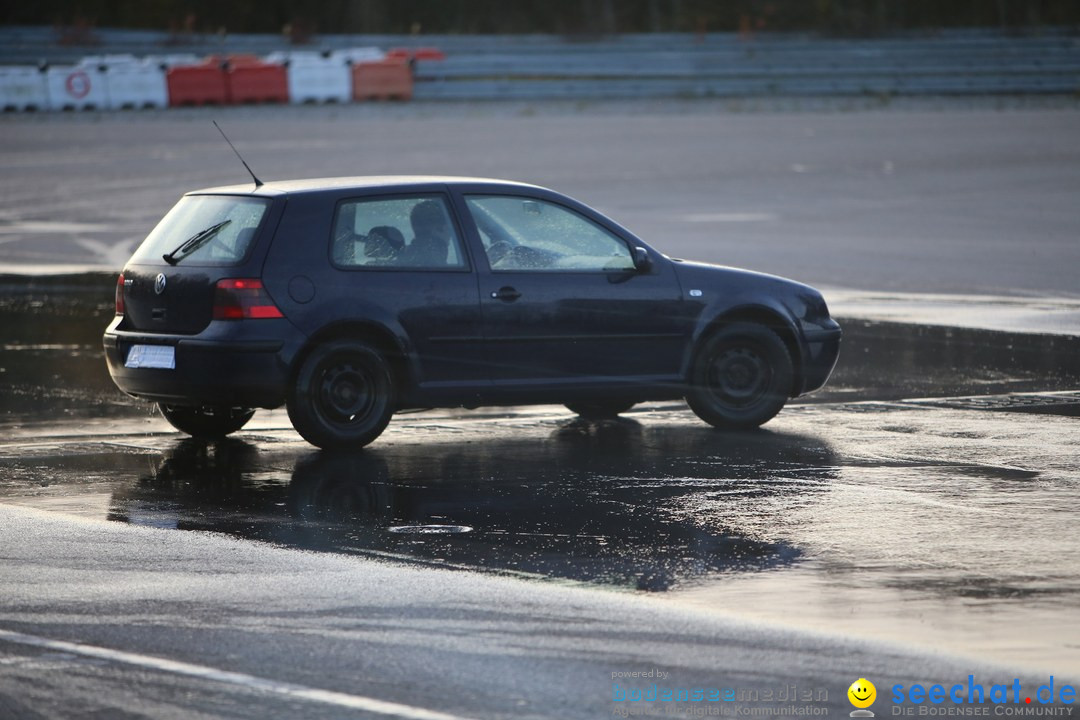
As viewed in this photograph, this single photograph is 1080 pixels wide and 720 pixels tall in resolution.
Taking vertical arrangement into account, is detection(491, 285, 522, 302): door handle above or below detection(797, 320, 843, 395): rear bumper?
above

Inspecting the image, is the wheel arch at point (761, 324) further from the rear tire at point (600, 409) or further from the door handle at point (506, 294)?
the door handle at point (506, 294)

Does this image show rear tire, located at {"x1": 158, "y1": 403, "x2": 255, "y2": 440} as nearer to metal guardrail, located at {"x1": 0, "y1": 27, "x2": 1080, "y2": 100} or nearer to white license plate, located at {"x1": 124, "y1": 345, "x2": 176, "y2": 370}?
white license plate, located at {"x1": 124, "y1": 345, "x2": 176, "y2": 370}

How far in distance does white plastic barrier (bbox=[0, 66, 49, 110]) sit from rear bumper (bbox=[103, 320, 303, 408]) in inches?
1370

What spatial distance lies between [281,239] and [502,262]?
1267 millimetres

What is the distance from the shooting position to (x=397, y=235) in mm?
10281

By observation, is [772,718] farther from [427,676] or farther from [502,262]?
[502,262]

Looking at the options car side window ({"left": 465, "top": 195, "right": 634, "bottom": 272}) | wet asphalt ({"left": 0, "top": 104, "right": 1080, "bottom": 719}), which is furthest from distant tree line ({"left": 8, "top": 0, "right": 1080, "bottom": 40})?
car side window ({"left": 465, "top": 195, "right": 634, "bottom": 272})

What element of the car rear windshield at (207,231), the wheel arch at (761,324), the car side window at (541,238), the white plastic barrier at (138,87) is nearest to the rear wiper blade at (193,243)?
the car rear windshield at (207,231)

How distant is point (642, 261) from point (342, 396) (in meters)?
1.90

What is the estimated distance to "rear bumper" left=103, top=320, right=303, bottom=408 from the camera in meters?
9.74

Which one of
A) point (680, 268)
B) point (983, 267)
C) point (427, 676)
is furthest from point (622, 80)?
point (427, 676)

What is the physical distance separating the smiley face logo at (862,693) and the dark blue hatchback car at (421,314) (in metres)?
4.86

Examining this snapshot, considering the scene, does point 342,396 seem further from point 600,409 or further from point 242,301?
point 600,409

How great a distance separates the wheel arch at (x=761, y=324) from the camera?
428 inches
